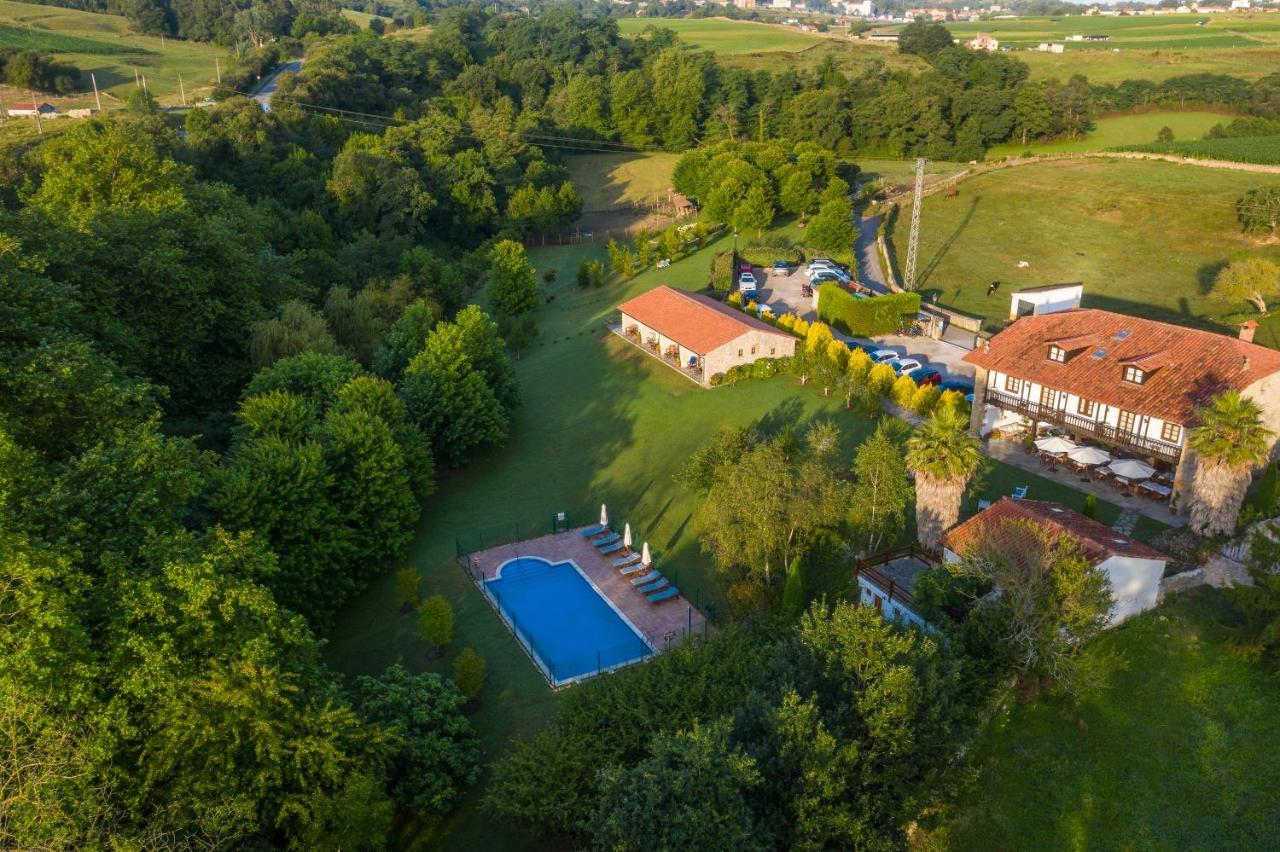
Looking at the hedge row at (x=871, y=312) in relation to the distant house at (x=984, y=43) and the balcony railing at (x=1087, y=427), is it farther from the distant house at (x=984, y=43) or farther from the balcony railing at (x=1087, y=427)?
the distant house at (x=984, y=43)

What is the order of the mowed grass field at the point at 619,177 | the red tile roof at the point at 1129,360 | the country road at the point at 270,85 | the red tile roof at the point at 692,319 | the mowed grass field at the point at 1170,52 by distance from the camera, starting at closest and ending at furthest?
the red tile roof at the point at 1129,360 < the red tile roof at the point at 692,319 < the country road at the point at 270,85 < the mowed grass field at the point at 619,177 < the mowed grass field at the point at 1170,52

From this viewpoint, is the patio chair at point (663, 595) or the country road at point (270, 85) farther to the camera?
the country road at point (270, 85)

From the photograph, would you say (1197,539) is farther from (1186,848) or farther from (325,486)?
(325,486)

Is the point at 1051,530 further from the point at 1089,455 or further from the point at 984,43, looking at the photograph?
the point at 984,43

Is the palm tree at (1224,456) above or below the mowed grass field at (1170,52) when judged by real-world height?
below

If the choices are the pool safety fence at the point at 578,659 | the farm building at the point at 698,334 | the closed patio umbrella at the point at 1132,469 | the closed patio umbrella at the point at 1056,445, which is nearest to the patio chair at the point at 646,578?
the pool safety fence at the point at 578,659

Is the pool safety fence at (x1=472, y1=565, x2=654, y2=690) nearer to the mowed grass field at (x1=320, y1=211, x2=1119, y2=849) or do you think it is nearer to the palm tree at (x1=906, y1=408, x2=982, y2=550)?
the mowed grass field at (x1=320, y1=211, x2=1119, y2=849)

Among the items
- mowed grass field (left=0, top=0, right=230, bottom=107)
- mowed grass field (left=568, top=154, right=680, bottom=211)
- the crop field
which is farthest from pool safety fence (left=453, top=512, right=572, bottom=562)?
the crop field

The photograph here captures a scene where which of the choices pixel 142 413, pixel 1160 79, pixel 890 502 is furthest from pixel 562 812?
pixel 1160 79
